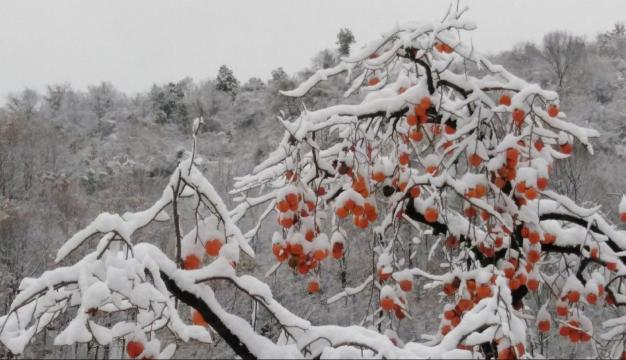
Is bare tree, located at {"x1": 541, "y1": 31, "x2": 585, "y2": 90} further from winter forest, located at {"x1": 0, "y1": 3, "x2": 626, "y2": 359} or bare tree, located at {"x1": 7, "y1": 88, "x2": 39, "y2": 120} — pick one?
bare tree, located at {"x1": 7, "y1": 88, "x2": 39, "y2": 120}

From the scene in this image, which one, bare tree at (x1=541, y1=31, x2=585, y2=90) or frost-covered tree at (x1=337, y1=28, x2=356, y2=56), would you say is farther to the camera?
frost-covered tree at (x1=337, y1=28, x2=356, y2=56)

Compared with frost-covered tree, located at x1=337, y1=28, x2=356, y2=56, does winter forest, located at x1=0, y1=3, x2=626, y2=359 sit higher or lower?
lower

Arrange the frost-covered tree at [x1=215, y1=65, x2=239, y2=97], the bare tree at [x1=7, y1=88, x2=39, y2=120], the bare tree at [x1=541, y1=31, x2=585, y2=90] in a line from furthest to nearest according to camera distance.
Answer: the frost-covered tree at [x1=215, y1=65, x2=239, y2=97]
the bare tree at [x1=7, y1=88, x2=39, y2=120]
the bare tree at [x1=541, y1=31, x2=585, y2=90]

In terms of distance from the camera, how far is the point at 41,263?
11.7 m

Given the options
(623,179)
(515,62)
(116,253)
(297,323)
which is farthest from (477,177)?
(515,62)

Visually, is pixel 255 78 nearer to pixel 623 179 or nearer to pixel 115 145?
pixel 115 145

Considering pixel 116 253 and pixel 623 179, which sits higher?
pixel 116 253

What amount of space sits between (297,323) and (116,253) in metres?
0.51

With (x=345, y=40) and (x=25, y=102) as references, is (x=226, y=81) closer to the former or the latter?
(x=345, y=40)

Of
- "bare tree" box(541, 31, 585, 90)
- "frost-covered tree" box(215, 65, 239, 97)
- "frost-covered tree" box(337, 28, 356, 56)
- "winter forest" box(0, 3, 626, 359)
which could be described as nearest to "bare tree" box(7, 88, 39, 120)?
"frost-covered tree" box(215, 65, 239, 97)

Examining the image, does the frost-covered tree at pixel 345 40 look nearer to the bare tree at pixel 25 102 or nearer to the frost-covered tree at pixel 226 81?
the frost-covered tree at pixel 226 81

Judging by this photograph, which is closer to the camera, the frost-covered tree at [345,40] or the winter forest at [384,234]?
the winter forest at [384,234]

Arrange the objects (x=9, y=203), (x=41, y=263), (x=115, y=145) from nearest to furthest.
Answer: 1. (x=41, y=263)
2. (x=9, y=203)
3. (x=115, y=145)

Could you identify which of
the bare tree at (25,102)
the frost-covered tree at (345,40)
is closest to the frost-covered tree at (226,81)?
the frost-covered tree at (345,40)
